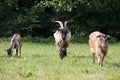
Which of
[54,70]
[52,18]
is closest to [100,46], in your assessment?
[54,70]

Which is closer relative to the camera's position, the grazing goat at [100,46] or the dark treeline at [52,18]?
the grazing goat at [100,46]

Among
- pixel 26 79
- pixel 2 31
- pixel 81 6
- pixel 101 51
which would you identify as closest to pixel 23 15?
pixel 2 31

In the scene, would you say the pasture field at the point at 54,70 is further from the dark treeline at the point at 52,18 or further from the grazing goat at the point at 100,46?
the dark treeline at the point at 52,18

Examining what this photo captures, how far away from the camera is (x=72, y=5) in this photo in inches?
1168

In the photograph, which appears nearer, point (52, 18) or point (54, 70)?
point (54, 70)

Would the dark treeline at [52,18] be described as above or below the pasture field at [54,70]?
below

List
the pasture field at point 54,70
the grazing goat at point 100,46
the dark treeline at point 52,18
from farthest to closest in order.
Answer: the dark treeline at point 52,18 < the grazing goat at point 100,46 < the pasture field at point 54,70

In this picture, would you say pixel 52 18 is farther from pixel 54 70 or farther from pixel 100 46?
pixel 54 70

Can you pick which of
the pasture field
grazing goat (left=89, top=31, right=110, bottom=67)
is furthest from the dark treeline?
grazing goat (left=89, top=31, right=110, bottom=67)

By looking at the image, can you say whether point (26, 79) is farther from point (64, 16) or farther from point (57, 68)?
point (64, 16)

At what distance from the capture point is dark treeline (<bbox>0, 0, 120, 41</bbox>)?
33188 millimetres

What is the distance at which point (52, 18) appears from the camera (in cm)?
3556

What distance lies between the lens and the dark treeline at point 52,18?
3319 cm

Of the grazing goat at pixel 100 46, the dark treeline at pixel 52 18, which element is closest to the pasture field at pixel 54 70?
the grazing goat at pixel 100 46
